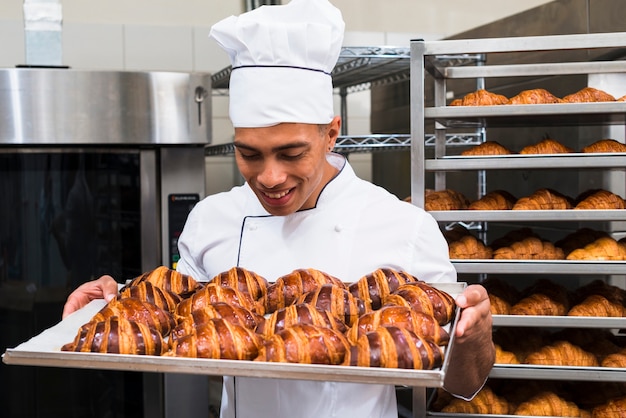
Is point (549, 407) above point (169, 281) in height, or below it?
below

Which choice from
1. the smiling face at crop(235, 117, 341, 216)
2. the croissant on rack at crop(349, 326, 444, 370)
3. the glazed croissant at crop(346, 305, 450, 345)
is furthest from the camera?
the smiling face at crop(235, 117, 341, 216)

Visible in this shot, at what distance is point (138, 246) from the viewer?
2.17m

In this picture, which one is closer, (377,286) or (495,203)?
(377,286)

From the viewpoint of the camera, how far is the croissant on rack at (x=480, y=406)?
6.88 ft

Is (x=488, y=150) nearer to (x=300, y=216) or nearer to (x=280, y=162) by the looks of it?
(x=300, y=216)

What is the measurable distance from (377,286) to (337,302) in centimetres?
12

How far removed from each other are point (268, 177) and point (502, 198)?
102 cm

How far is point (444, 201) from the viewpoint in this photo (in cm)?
214

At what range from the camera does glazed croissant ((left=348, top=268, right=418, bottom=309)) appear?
1419 millimetres

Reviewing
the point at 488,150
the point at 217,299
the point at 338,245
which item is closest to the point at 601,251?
the point at 488,150

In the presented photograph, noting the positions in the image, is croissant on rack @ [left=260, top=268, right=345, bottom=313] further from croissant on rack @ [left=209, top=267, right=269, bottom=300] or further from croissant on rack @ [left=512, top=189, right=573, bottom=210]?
croissant on rack @ [left=512, top=189, right=573, bottom=210]

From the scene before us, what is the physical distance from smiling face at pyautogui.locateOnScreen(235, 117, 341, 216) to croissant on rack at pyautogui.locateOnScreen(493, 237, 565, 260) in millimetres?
856

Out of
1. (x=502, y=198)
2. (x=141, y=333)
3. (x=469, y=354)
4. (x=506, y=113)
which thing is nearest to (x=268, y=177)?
(x=141, y=333)

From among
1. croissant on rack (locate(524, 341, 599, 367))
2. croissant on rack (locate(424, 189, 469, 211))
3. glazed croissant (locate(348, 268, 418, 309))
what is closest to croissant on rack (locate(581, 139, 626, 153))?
croissant on rack (locate(424, 189, 469, 211))
